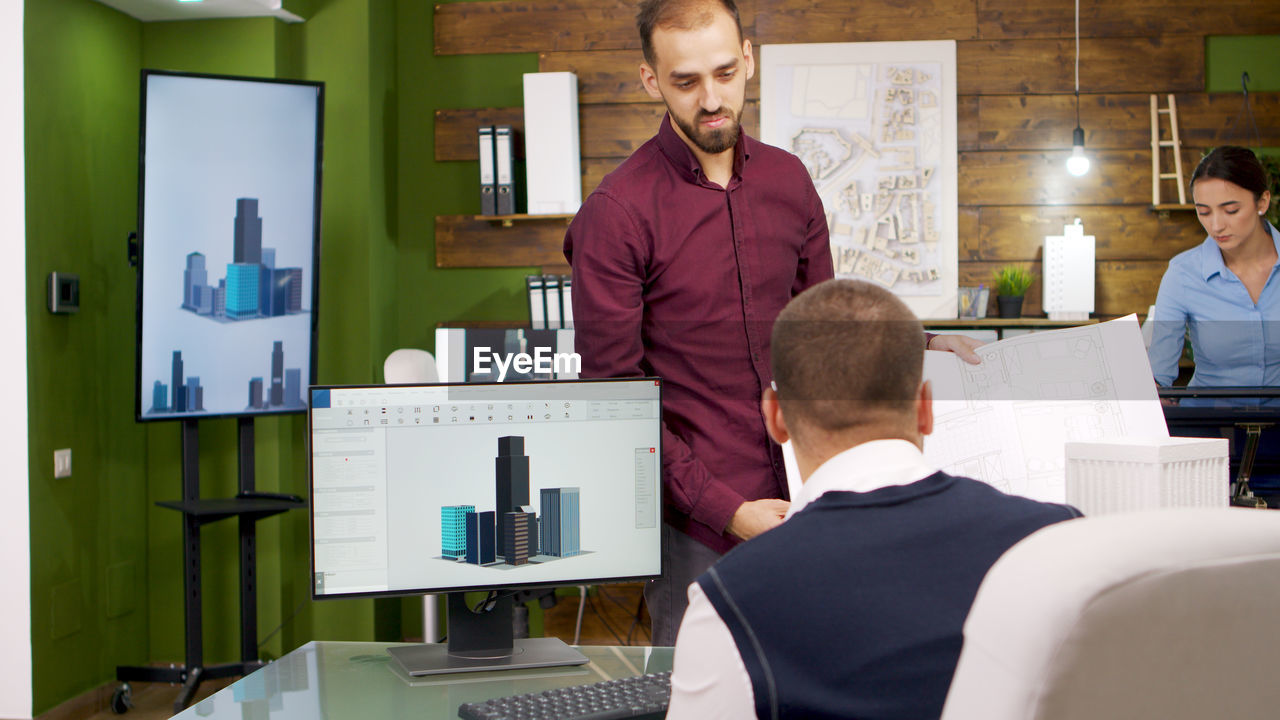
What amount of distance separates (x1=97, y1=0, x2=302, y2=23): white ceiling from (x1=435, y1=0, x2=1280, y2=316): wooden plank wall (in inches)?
55.7

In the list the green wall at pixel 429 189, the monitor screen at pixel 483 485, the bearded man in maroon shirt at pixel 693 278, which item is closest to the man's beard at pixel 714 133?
the bearded man in maroon shirt at pixel 693 278

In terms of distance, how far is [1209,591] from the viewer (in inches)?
22.1

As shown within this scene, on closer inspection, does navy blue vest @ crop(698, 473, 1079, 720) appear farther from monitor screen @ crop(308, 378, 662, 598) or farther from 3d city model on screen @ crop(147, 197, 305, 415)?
3d city model on screen @ crop(147, 197, 305, 415)

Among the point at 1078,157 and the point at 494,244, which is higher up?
the point at 1078,157

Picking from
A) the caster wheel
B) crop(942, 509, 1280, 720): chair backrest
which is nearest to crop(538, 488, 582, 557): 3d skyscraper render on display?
crop(942, 509, 1280, 720): chair backrest

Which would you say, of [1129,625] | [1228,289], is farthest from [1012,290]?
[1129,625]

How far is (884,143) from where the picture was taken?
425cm

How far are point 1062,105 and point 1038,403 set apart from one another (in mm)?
3037

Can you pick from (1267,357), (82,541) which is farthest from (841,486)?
(82,541)

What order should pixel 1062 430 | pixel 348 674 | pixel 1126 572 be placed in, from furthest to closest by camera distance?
1. pixel 1062 430
2. pixel 348 674
3. pixel 1126 572

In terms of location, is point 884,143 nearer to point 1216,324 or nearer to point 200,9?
point 1216,324

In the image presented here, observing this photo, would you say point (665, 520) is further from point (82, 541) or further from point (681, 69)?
point (82, 541)

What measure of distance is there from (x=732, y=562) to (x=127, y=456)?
3.51 m

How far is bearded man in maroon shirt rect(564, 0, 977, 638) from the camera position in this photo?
1575 mm
